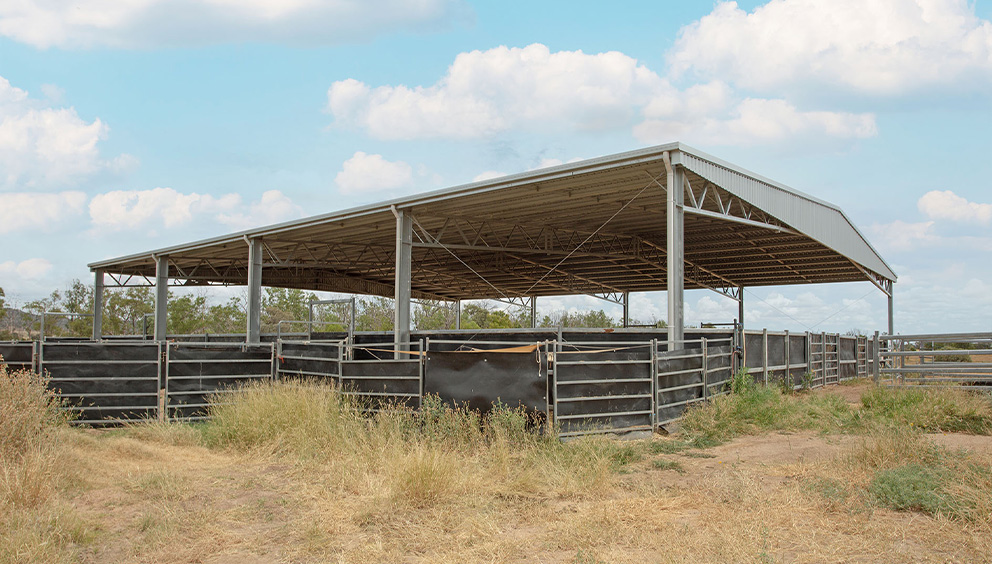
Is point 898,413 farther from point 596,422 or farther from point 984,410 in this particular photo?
point 596,422

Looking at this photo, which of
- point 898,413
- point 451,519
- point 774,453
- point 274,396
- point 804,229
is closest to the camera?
point 451,519

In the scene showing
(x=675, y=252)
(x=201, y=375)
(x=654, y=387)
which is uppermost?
(x=675, y=252)

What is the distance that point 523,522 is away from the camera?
23.1 ft

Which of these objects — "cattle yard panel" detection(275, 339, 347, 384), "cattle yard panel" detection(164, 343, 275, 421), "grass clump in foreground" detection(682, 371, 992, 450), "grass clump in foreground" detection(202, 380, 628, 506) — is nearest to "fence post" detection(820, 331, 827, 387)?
"grass clump in foreground" detection(682, 371, 992, 450)

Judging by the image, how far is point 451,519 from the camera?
7035mm

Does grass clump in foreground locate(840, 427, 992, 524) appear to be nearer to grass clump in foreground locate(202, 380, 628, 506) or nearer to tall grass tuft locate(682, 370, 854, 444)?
grass clump in foreground locate(202, 380, 628, 506)

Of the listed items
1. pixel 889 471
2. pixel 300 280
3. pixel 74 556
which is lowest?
pixel 74 556

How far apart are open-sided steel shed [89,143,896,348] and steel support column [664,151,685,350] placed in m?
0.03

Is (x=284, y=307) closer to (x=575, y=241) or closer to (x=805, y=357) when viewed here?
(x=575, y=241)

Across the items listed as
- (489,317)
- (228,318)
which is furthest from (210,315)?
(489,317)

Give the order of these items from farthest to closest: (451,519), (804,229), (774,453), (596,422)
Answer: (804,229) < (596,422) < (774,453) < (451,519)

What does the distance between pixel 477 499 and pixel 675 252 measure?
8.33 m

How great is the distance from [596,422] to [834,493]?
173 inches

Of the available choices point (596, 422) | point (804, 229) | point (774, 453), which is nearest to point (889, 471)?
point (774, 453)
